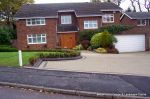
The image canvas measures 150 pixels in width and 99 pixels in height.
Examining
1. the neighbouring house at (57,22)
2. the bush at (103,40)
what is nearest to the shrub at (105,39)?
the bush at (103,40)

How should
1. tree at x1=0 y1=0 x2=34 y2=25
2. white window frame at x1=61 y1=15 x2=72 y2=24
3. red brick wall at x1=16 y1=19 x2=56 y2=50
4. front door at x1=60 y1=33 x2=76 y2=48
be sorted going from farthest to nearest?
tree at x1=0 y1=0 x2=34 y2=25 < white window frame at x1=61 y1=15 x2=72 y2=24 < front door at x1=60 y1=33 x2=76 y2=48 < red brick wall at x1=16 y1=19 x2=56 y2=50

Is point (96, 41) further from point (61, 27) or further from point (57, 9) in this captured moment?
point (57, 9)

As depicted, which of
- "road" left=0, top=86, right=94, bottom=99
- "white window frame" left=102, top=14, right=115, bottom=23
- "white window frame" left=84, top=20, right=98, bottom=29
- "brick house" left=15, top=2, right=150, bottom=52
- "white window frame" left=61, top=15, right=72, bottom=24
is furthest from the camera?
"white window frame" left=102, top=14, right=115, bottom=23

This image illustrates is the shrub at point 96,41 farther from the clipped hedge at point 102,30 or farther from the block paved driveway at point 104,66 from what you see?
the block paved driveway at point 104,66

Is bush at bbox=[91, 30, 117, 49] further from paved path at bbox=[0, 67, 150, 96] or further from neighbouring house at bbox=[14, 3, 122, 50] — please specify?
paved path at bbox=[0, 67, 150, 96]

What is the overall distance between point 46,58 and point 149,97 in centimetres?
1613

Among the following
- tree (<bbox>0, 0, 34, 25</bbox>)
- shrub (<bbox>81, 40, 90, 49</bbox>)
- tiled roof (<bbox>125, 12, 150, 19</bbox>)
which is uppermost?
tree (<bbox>0, 0, 34, 25</bbox>)

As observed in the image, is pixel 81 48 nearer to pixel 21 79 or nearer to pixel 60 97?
pixel 21 79

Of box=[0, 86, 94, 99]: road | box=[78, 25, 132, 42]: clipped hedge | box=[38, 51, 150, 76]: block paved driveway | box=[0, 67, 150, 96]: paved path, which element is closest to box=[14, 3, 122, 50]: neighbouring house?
box=[78, 25, 132, 42]: clipped hedge

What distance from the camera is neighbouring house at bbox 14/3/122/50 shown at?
161ft

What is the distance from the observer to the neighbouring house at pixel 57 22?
1927 inches

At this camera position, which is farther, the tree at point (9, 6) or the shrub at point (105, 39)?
the tree at point (9, 6)

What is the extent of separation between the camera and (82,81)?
52.4 ft

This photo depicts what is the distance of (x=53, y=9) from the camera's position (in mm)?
51750
